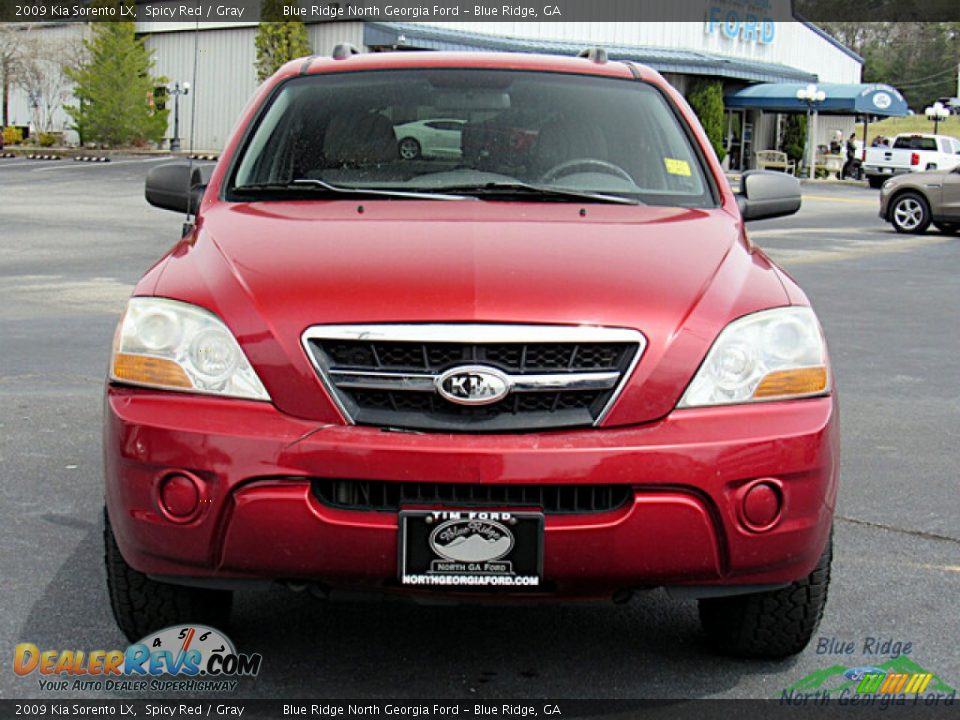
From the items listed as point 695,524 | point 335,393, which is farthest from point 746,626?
point 335,393

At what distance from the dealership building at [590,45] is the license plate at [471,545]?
41.3 meters

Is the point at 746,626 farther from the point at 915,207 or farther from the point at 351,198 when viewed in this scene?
the point at 915,207

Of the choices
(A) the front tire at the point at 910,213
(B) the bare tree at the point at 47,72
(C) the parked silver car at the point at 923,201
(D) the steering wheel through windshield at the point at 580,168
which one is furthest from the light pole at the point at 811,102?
(D) the steering wheel through windshield at the point at 580,168

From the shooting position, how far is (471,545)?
3.31 meters

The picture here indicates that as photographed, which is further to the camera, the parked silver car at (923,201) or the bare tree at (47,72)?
the bare tree at (47,72)

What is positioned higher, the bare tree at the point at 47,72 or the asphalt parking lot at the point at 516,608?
the bare tree at the point at 47,72

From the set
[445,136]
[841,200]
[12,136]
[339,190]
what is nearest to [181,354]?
[339,190]

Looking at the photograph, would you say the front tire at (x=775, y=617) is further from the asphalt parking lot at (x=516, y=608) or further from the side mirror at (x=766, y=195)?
the side mirror at (x=766, y=195)

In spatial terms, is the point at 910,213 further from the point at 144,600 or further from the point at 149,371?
the point at 149,371

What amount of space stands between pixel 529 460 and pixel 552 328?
318mm

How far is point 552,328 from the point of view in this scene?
11.0 feet

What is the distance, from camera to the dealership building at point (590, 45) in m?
46.6

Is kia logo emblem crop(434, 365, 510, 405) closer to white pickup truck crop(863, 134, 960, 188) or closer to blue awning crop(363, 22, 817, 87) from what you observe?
blue awning crop(363, 22, 817, 87)

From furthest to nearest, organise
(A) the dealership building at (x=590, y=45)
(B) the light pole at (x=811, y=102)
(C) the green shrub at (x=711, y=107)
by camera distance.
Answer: (C) the green shrub at (x=711, y=107)
(B) the light pole at (x=811, y=102)
(A) the dealership building at (x=590, y=45)
